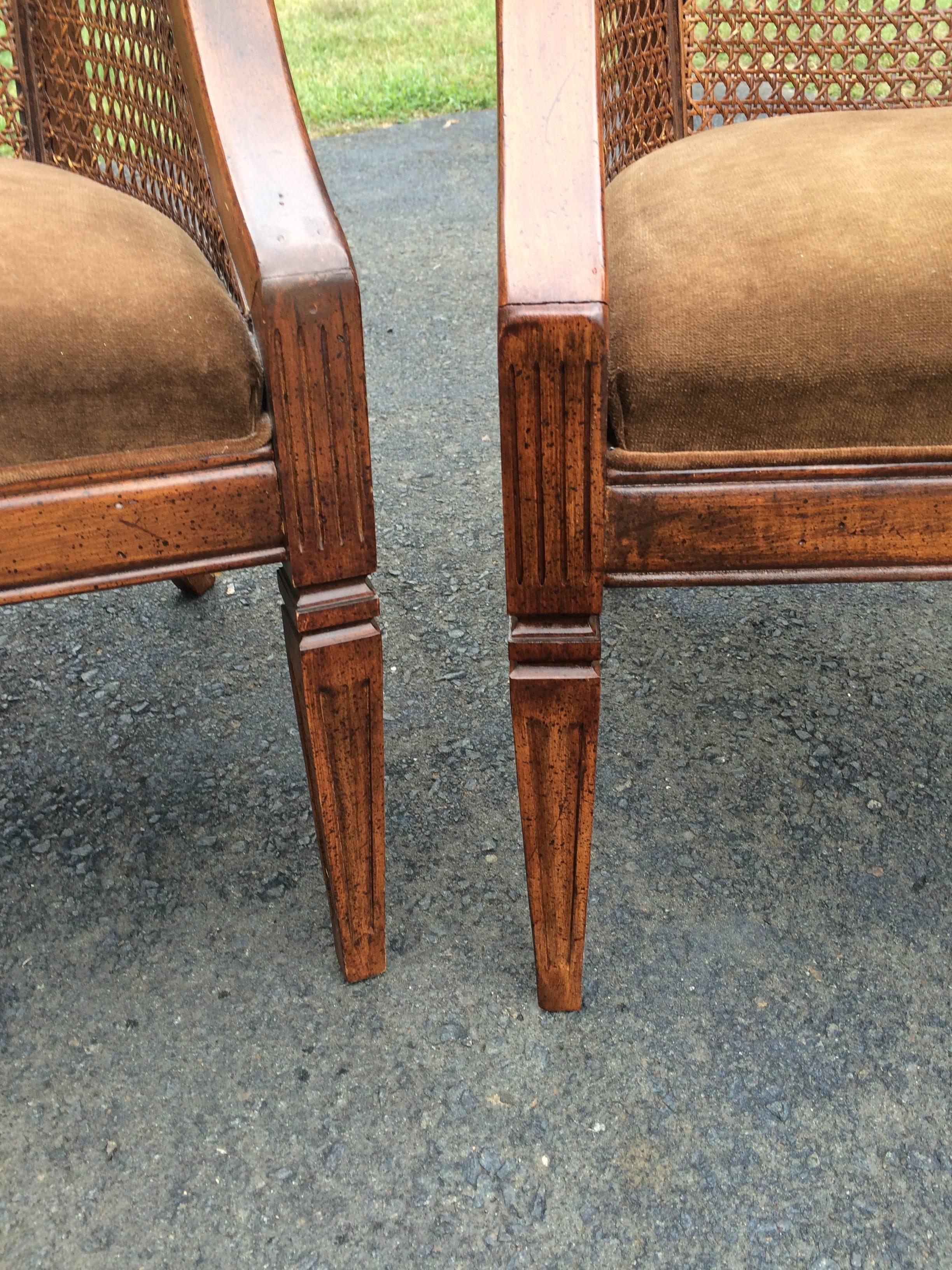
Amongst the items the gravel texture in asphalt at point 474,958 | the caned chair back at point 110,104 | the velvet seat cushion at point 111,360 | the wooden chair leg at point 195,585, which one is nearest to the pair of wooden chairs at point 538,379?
the velvet seat cushion at point 111,360

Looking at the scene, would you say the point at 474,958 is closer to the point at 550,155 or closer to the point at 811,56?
the point at 550,155

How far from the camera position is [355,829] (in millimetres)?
960

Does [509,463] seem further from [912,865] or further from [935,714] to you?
[935,714]

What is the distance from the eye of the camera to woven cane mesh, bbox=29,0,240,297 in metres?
0.96

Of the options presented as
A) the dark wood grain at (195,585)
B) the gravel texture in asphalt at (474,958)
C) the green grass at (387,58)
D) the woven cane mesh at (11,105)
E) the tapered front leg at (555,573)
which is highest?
the green grass at (387,58)

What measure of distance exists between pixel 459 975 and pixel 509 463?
0.53 metres

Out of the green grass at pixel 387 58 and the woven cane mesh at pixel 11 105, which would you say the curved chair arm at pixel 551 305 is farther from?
the green grass at pixel 387 58

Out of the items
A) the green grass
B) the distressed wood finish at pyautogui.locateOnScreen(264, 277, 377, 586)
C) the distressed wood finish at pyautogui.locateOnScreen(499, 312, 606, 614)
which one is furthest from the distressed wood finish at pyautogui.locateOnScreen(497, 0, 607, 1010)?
the green grass

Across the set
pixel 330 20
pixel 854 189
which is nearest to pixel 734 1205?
pixel 854 189

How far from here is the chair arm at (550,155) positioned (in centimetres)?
71

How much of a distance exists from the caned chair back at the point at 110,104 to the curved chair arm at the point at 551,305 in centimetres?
26

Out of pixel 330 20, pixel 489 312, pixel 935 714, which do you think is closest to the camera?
pixel 935 714

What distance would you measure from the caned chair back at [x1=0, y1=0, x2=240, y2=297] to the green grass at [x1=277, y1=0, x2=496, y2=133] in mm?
2166

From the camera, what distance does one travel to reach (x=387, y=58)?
14.5 feet
